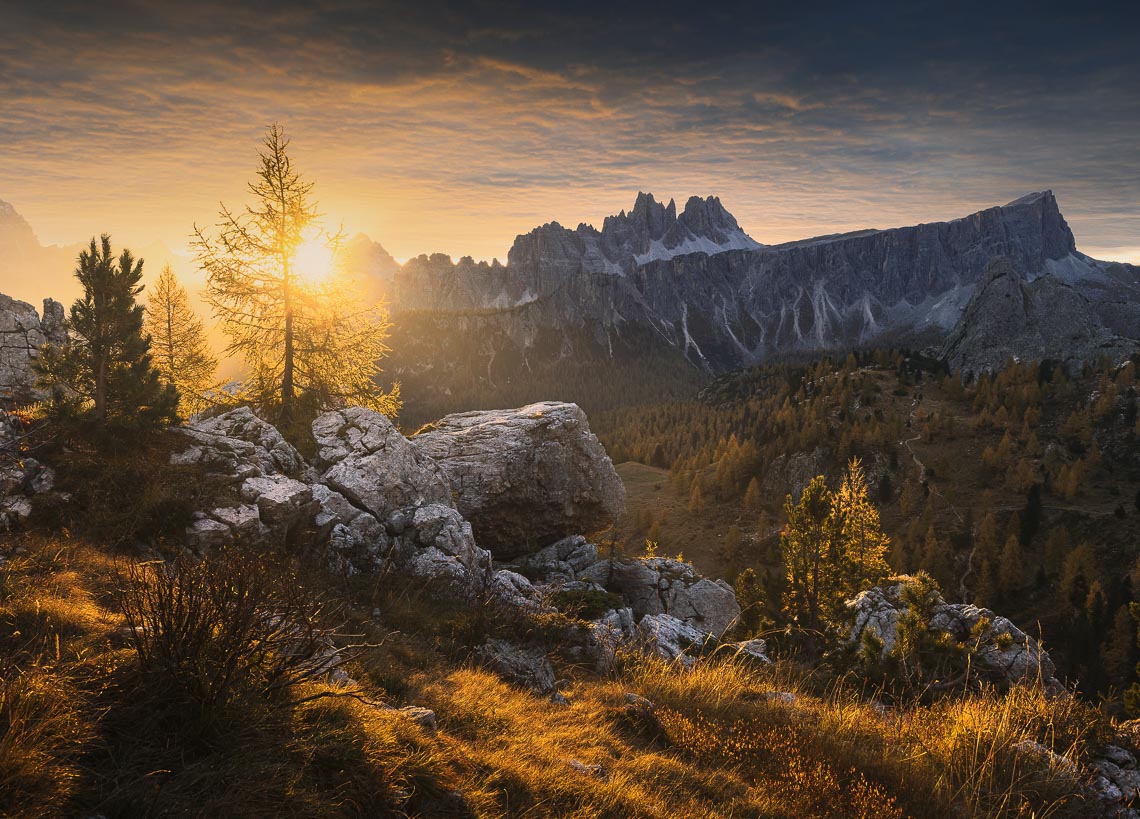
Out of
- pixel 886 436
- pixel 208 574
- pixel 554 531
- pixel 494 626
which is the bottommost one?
pixel 886 436

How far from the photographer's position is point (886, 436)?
102750mm

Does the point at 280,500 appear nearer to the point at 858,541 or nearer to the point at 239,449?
the point at 239,449

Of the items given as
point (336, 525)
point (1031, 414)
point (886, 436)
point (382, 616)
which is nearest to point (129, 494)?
point (336, 525)

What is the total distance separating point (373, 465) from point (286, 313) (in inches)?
350

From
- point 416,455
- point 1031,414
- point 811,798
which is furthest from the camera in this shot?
point 1031,414

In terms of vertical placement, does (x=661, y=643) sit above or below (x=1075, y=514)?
above

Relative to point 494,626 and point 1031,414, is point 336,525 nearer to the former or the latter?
point 494,626

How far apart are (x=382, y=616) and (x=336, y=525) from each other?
169 inches

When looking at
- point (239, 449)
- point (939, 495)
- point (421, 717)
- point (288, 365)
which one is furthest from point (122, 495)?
point (939, 495)

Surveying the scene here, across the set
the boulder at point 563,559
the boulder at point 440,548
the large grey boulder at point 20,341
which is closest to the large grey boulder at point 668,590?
the boulder at point 563,559

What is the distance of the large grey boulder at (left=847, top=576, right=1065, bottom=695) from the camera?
38.4ft

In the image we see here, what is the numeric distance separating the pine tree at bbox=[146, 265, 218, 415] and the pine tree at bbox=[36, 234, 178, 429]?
20066 mm

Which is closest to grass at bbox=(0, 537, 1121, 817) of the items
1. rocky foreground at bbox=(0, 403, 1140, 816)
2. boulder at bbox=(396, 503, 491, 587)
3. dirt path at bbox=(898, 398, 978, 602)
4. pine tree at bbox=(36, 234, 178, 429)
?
rocky foreground at bbox=(0, 403, 1140, 816)

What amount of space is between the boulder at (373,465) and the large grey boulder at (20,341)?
32.0 ft
